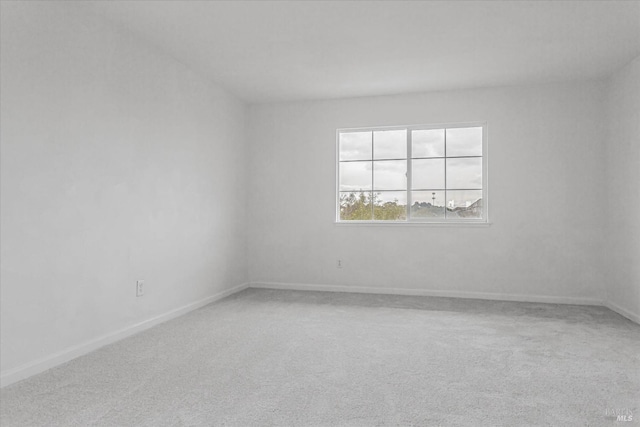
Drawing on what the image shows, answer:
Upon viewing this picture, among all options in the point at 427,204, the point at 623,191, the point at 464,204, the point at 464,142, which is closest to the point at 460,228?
the point at 464,204

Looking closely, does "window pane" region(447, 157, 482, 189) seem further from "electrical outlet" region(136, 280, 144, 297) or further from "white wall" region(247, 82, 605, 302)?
"electrical outlet" region(136, 280, 144, 297)

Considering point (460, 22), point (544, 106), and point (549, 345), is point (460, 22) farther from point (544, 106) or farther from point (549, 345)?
point (549, 345)

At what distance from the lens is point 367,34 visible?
11.0 feet

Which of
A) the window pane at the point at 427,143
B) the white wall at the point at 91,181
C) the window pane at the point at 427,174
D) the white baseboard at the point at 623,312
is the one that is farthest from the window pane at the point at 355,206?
the white baseboard at the point at 623,312

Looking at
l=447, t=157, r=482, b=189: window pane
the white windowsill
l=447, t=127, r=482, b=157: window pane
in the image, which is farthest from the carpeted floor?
l=447, t=127, r=482, b=157: window pane

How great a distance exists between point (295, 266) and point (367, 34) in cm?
302

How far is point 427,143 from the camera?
5.02m

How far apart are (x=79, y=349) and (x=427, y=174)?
156 inches

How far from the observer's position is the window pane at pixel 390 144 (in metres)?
5.11

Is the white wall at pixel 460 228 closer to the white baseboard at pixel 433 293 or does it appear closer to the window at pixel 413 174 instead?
the white baseboard at pixel 433 293

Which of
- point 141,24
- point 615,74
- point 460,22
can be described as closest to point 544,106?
point 615,74

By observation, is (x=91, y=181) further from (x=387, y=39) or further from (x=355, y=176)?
(x=355, y=176)

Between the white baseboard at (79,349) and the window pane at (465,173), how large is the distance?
10.7 ft

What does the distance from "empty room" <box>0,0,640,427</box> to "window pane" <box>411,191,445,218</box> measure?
0.09ft
